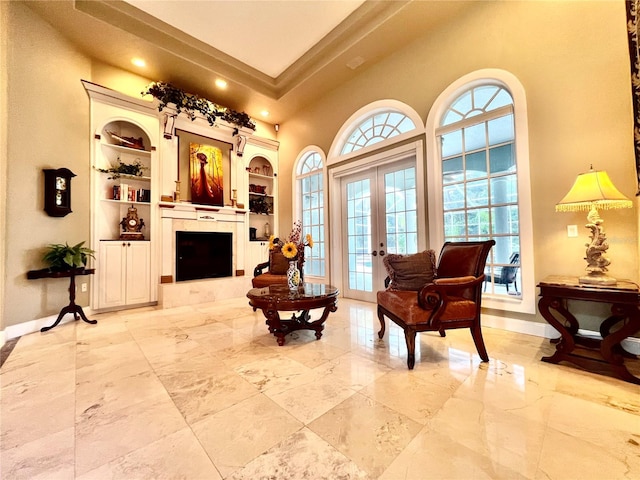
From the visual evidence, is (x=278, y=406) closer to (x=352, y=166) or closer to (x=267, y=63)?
(x=352, y=166)

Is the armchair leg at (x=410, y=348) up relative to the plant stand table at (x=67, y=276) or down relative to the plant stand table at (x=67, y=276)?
down

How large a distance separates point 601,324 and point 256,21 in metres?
5.21

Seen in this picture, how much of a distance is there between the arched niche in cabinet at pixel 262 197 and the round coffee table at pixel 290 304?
305 centimetres

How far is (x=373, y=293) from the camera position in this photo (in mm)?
4344

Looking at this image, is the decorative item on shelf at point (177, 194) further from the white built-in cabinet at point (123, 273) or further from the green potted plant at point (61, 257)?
the green potted plant at point (61, 257)

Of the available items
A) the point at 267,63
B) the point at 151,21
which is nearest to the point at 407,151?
the point at 267,63

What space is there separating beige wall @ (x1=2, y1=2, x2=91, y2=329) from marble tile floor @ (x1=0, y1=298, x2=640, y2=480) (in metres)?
0.97

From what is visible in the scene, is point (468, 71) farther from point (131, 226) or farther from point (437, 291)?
point (131, 226)

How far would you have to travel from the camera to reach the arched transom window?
12.9ft

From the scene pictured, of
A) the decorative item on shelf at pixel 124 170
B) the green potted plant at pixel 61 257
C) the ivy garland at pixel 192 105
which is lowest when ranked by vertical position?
the green potted plant at pixel 61 257

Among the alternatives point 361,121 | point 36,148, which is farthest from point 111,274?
point 361,121

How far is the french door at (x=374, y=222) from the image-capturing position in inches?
153

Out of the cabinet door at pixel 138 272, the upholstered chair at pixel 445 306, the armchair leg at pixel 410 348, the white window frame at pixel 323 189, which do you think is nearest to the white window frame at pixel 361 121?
the white window frame at pixel 323 189

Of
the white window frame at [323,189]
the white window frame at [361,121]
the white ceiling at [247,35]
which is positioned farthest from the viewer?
the white window frame at [323,189]
